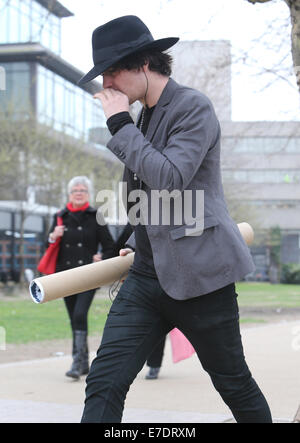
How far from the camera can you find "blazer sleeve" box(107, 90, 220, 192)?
2.93 m

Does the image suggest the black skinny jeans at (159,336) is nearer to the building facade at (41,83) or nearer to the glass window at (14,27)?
the building facade at (41,83)

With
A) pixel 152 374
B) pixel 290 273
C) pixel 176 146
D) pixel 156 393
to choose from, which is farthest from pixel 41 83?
pixel 176 146

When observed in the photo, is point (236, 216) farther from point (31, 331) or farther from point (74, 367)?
point (74, 367)

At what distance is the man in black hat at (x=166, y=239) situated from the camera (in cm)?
301

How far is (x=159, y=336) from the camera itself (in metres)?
3.25

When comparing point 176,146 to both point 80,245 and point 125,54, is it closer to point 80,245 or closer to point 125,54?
point 125,54

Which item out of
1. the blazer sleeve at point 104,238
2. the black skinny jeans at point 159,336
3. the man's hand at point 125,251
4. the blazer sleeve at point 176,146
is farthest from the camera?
the blazer sleeve at point 104,238

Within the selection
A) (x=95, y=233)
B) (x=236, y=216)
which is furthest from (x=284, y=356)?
(x=236, y=216)

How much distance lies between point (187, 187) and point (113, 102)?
462 millimetres

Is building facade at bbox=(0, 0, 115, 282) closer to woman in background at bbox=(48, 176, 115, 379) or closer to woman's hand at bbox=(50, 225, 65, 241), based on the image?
woman in background at bbox=(48, 176, 115, 379)

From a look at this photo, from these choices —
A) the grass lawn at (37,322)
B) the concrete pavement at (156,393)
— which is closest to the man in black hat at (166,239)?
the concrete pavement at (156,393)

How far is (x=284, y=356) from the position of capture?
961cm

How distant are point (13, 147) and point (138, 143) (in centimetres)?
2777

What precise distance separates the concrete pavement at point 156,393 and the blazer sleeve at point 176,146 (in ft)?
8.72
